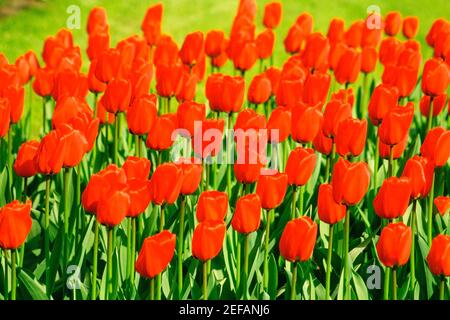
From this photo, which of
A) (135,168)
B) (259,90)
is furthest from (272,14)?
(135,168)

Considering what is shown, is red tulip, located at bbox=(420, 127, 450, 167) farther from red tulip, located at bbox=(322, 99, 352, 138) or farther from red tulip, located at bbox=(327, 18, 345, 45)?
red tulip, located at bbox=(327, 18, 345, 45)

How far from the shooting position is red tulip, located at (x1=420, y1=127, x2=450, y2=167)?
367cm

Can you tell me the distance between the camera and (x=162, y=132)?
381cm

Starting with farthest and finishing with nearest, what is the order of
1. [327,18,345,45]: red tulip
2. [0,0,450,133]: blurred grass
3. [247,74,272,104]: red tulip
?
[0,0,450,133]: blurred grass, [327,18,345,45]: red tulip, [247,74,272,104]: red tulip

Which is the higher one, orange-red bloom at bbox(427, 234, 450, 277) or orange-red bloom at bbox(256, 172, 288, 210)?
orange-red bloom at bbox(256, 172, 288, 210)

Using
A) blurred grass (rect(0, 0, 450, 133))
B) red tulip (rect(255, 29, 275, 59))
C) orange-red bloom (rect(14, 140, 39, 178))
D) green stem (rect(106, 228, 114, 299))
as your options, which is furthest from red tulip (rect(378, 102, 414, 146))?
blurred grass (rect(0, 0, 450, 133))

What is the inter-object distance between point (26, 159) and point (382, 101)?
152 cm

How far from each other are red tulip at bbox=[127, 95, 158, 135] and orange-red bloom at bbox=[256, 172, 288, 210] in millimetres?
693

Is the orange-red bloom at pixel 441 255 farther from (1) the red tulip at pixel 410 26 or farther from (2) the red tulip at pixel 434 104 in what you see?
(1) the red tulip at pixel 410 26

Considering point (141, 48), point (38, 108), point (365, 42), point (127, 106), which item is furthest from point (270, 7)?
point (38, 108)

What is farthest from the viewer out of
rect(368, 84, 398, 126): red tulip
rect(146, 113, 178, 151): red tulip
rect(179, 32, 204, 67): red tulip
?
rect(179, 32, 204, 67): red tulip

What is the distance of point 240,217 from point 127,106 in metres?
1.12

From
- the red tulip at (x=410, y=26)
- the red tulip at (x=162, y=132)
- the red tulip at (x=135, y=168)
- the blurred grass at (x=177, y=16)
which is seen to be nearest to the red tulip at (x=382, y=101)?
the red tulip at (x=162, y=132)

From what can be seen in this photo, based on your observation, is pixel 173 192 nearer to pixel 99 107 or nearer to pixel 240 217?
pixel 240 217
